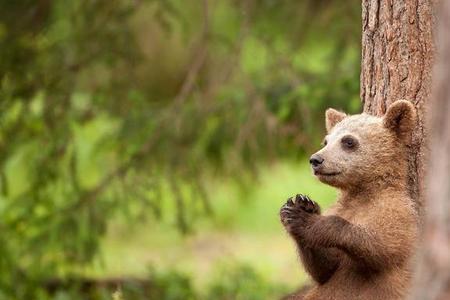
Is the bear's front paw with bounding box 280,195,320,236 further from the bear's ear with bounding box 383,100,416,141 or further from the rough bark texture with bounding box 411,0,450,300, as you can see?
the rough bark texture with bounding box 411,0,450,300

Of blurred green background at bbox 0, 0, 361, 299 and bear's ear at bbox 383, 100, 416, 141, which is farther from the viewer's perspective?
blurred green background at bbox 0, 0, 361, 299

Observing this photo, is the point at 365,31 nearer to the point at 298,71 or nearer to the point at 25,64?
the point at 298,71

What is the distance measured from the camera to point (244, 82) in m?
9.19

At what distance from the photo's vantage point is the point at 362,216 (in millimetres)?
5465

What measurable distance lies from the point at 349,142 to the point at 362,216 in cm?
42

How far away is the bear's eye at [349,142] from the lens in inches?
221

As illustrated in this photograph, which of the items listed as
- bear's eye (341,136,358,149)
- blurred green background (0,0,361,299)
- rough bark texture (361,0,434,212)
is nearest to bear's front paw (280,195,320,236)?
bear's eye (341,136,358,149)

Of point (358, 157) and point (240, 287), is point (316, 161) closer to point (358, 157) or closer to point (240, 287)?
point (358, 157)

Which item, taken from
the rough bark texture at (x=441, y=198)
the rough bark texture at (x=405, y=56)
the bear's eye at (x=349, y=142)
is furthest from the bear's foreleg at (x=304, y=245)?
the rough bark texture at (x=441, y=198)

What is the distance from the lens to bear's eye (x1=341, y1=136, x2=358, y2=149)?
562cm

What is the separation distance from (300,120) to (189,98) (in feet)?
3.54

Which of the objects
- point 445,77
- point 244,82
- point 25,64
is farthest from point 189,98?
point 445,77

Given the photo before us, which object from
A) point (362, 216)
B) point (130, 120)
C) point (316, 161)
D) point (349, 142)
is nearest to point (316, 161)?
point (316, 161)

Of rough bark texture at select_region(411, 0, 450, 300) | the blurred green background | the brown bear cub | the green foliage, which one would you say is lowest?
rough bark texture at select_region(411, 0, 450, 300)
